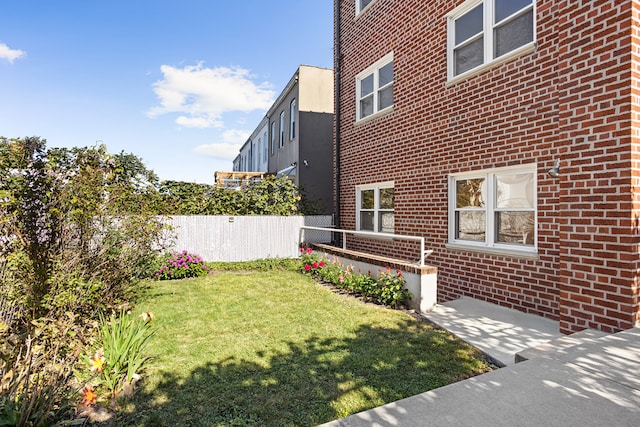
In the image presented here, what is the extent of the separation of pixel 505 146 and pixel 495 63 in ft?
4.86

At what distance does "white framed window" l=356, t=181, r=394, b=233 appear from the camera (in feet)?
29.5

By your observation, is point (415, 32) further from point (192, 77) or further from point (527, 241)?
point (192, 77)

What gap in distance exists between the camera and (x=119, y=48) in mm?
10688

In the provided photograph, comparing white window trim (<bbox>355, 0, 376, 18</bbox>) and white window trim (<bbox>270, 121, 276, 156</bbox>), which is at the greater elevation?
white window trim (<bbox>355, 0, 376, 18</bbox>)

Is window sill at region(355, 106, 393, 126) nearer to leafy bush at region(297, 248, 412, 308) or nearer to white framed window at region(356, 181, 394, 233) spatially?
white framed window at region(356, 181, 394, 233)

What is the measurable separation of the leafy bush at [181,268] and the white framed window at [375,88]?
20.7ft

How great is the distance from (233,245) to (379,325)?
23.4ft

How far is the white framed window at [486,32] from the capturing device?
5539 millimetres

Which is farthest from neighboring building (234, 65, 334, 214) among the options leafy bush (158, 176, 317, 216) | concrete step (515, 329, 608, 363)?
concrete step (515, 329, 608, 363)

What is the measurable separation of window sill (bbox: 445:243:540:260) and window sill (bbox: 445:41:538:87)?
10.3ft

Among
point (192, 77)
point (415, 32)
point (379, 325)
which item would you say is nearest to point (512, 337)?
point (379, 325)

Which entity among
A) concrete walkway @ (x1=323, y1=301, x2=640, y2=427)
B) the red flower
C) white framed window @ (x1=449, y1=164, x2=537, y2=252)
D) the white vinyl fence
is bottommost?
the red flower

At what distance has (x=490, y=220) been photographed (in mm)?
5980

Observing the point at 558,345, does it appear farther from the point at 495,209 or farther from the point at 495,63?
the point at 495,63
